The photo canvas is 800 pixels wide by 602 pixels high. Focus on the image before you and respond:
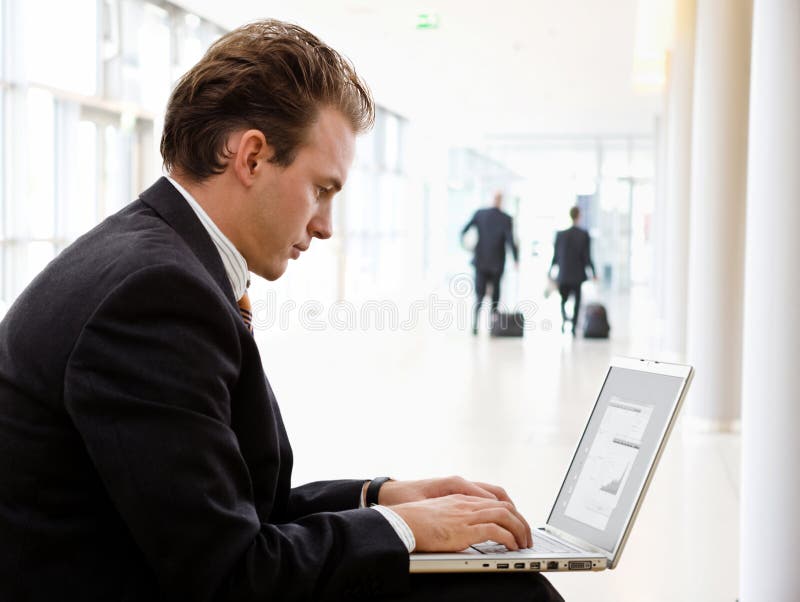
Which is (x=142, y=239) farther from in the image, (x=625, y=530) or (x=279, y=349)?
(x=279, y=349)

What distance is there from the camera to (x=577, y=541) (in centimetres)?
174

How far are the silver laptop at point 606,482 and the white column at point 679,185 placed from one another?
28.0 ft

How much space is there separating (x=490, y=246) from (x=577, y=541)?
38.8 ft

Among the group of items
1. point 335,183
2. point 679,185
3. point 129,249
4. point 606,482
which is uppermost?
point 679,185

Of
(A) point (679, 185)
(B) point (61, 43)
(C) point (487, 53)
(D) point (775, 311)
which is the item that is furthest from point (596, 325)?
(D) point (775, 311)

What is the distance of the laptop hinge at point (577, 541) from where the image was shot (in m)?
1.62

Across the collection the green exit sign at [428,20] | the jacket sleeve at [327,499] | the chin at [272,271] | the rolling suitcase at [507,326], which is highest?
the green exit sign at [428,20]

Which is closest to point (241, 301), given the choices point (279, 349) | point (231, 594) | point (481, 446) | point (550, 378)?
point (231, 594)

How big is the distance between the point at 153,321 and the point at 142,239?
0.14 metres

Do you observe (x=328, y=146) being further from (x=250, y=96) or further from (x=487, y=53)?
(x=487, y=53)

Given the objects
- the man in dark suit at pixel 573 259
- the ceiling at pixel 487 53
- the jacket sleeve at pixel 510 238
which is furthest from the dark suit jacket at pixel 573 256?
the ceiling at pixel 487 53

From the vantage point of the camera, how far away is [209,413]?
1.26m

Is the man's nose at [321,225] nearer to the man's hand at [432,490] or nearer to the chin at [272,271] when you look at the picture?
the chin at [272,271]

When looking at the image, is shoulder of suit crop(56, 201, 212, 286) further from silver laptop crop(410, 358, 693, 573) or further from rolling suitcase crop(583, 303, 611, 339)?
rolling suitcase crop(583, 303, 611, 339)
